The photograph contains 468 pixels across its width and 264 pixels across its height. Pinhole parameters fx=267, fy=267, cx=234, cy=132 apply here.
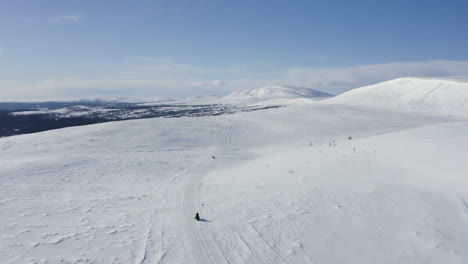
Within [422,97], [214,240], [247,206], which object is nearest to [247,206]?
[247,206]

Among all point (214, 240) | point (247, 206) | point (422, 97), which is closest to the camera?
point (214, 240)

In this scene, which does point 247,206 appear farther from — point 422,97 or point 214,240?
point 422,97

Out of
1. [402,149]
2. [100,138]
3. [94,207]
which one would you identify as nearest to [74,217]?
[94,207]

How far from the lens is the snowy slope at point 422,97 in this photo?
51.7 metres

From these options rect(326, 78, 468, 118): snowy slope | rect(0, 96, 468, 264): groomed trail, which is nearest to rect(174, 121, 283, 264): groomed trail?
rect(0, 96, 468, 264): groomed trail

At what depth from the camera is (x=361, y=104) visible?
65.6 meters

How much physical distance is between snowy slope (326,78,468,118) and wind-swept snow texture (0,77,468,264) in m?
37.9

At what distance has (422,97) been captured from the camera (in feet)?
194

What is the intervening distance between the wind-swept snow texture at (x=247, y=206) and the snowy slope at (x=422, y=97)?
37.9m

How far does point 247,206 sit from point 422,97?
63494 mm

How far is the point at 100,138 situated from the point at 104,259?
2713 cm

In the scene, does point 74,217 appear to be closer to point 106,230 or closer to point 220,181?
point 106,230

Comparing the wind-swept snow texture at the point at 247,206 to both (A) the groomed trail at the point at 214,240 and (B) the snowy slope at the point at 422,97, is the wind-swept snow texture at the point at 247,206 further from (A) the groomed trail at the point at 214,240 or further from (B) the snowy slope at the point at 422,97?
(B) the snowy slope at the point at 422,97

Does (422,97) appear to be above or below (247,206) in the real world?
above
